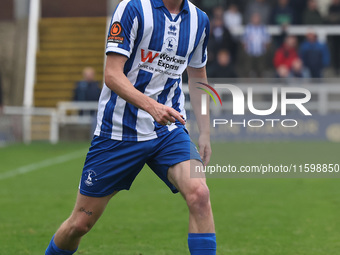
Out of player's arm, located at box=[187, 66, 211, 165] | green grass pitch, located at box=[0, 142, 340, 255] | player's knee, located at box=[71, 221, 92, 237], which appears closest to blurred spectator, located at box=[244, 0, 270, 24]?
green grass pitch, located at box=[0, 142, 340, 255]

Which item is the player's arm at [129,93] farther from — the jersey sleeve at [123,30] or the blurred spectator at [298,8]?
the blurred spectator at [298,8]

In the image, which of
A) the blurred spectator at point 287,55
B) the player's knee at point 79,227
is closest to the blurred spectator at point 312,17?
the blurred spectator at point 287,55

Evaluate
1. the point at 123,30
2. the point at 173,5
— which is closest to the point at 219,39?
the point at 173,5

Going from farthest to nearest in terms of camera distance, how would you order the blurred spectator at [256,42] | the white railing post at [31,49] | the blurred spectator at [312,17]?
the white railing post at [31,49] → the blurred spectator at [312,17] → the blurred spectator at [256,42]

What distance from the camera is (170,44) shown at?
189 inches

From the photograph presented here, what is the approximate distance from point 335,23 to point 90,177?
53.3ft

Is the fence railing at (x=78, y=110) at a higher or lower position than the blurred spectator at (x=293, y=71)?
lower

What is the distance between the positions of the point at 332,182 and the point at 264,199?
2230 mm

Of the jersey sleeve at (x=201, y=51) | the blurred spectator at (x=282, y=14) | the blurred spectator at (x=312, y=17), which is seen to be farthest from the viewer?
the blurred spectator at (x=312, y=17)

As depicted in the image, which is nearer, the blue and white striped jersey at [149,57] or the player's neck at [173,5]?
the blue and white striped jersey at [149,57]

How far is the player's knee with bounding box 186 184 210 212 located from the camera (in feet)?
14.9

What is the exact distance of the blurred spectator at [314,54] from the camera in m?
18.4

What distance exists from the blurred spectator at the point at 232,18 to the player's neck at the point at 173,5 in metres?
15.1

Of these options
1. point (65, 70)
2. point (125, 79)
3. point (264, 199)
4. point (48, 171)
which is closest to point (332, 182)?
point (264, 199)
